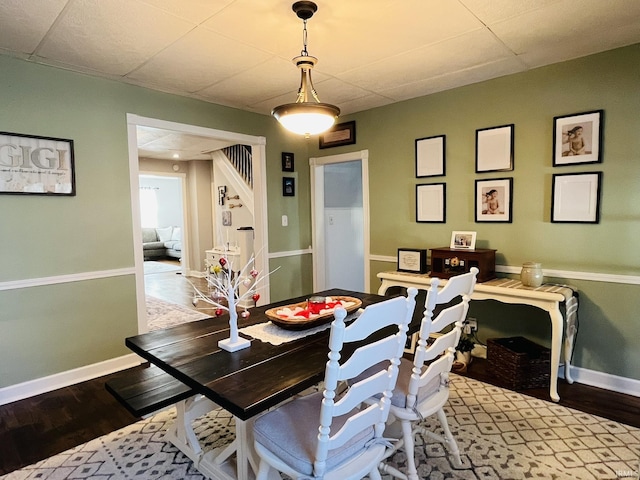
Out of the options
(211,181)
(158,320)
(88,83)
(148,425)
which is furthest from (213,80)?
(211,181)

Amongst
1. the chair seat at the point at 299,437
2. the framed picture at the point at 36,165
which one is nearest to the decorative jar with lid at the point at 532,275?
the chair seat at the point at 299,437

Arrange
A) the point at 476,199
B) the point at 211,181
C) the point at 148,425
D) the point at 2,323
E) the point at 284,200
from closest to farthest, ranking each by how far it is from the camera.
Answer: the point at 148,425, the point at 2,323, the point at 476,199, the point at 284,200, the point at 211,181

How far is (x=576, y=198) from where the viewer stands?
2.71 meters

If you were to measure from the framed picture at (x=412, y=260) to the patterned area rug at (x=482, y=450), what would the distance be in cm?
127

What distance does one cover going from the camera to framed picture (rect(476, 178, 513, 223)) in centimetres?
305

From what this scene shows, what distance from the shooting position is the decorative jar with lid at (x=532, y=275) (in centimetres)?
268

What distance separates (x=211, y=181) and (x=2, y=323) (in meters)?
5.27

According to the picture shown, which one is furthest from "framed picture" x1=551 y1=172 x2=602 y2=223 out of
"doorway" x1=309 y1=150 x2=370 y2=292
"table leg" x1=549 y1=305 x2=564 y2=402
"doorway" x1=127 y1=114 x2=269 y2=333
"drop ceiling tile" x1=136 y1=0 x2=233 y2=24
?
"doorway" x1=127 y1=114 x2=269 y2=333

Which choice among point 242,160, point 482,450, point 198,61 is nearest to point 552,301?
point 482,450

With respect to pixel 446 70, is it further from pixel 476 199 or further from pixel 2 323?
pixel 2 323

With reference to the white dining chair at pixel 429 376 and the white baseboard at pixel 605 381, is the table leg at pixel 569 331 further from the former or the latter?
the white dining chair at pixel 429 376

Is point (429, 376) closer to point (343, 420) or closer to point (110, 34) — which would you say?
point (343, 420)

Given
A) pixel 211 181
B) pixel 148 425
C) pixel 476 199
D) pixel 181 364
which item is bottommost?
pixel 148 425

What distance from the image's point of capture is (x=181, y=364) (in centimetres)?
155
